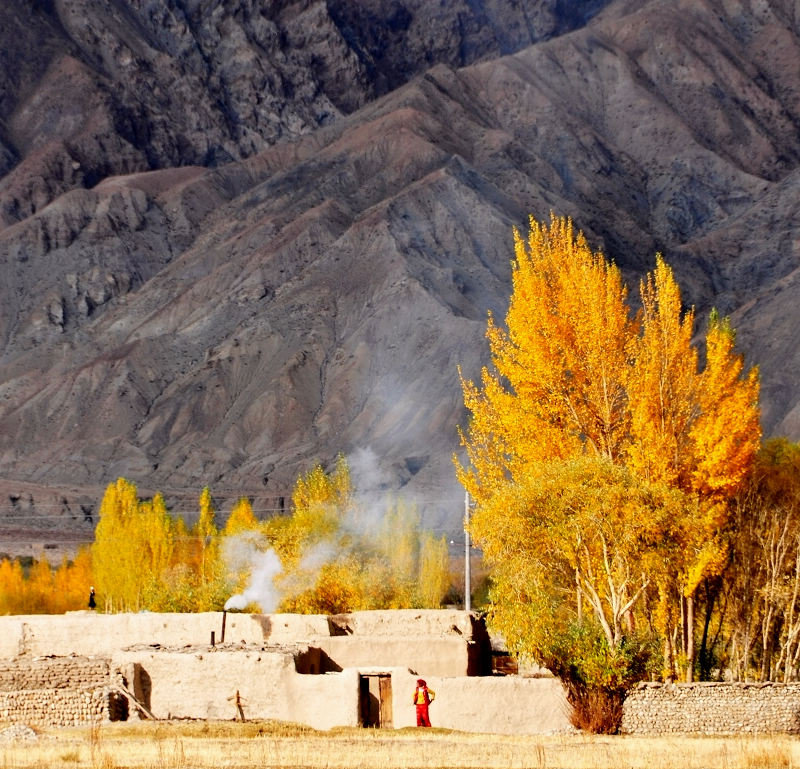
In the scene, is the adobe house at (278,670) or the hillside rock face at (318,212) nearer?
the adobe house at (278,670)

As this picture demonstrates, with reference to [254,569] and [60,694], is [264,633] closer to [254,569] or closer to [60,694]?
[60,694]

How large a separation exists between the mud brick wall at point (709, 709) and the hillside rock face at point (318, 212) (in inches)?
2261

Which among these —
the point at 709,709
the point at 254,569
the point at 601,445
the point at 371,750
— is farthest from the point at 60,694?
the point at 254,569

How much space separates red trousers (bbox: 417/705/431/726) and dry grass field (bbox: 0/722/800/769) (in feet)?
2.20

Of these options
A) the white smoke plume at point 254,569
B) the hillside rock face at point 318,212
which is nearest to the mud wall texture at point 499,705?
the white smoke plume at point 254,569

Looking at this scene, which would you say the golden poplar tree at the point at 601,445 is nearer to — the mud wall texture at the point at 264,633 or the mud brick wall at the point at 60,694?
the mud wall texture at the point at 264,633

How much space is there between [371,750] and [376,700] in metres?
5.41

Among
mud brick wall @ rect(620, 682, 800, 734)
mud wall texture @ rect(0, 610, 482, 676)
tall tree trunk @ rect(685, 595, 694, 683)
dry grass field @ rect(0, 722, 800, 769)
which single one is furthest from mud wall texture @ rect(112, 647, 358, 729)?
tall tree trunk @ rect(685, 595, 694, 683)

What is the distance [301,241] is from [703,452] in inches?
3989

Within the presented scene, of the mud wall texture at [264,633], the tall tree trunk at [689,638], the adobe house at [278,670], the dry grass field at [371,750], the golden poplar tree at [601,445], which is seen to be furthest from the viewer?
the tall tree trunk at [689,638]

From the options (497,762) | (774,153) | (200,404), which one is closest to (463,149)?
(774,153)

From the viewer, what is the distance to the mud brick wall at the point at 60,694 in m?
24.9

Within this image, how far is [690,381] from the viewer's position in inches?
1148

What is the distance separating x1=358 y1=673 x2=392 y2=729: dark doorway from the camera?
80.3 ft
